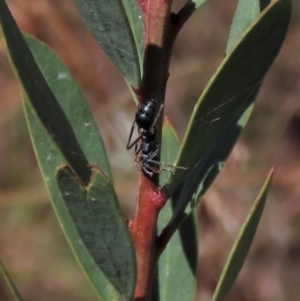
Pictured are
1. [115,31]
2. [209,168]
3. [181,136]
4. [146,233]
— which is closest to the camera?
[115,31]

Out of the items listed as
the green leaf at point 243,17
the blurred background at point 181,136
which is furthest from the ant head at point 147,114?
the blurred background at point 181,136

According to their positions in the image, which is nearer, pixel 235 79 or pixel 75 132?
pixel 235 79

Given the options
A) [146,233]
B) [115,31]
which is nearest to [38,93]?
[115,31]

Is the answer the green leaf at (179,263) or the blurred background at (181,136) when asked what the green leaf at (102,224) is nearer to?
the green leaf at (179,263)

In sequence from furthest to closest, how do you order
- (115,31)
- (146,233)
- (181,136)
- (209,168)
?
1. (181,136)
2. (209,168)
3. (146,233)
4. (115,31)

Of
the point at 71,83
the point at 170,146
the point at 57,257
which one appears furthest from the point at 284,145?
the point at 71,83

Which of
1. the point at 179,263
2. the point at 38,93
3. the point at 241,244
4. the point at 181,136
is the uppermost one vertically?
the point at 38,93

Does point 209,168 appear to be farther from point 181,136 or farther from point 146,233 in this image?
point 181,136
